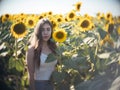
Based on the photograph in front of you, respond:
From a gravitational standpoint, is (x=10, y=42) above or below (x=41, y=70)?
above

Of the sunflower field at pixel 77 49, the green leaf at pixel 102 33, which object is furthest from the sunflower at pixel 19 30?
the green leaf at pixel 102 33

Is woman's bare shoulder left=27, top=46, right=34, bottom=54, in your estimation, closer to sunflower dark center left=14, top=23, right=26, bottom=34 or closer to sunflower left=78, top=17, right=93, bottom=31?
sunflower dark center left=14, top=23, right=26, bottom=34

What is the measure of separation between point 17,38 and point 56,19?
165mm

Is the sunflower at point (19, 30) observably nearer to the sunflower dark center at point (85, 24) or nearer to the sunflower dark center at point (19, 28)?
the sunflower dark center at point (19, 28)

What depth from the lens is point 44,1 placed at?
159cm

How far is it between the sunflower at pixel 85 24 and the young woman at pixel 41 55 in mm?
113

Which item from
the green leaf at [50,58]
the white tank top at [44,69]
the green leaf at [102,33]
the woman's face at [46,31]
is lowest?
the white tank top at [44,69]

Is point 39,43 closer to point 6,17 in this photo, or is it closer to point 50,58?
point 50,58

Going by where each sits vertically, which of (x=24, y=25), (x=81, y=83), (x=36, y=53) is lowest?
(x=81, y=83)

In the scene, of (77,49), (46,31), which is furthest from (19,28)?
(77,49)

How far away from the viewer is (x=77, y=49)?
1.58 meters

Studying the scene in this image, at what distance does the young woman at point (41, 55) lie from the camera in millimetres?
1554

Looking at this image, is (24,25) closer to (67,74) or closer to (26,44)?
(26,44)

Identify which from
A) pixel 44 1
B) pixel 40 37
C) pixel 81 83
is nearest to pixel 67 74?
pixel 81 83
